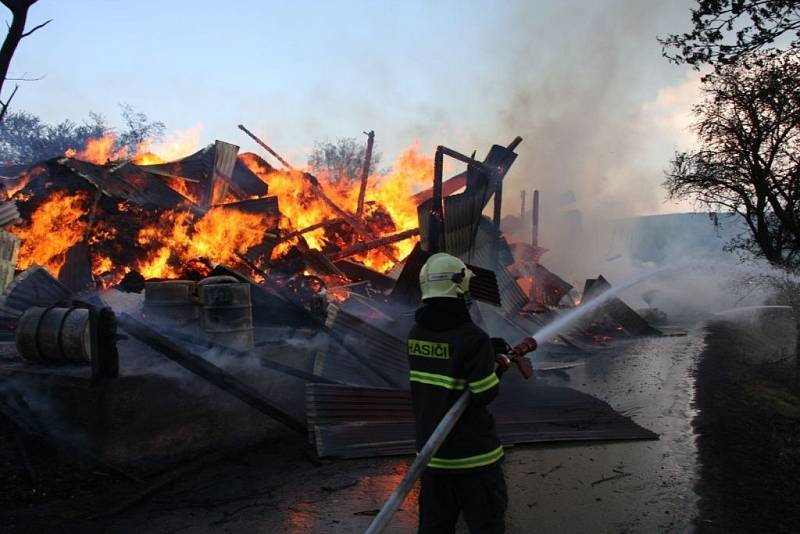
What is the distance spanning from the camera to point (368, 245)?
563 inches

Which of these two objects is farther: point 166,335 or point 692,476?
point 166,335

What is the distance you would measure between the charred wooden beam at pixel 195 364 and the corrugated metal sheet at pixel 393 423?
1.73 feet

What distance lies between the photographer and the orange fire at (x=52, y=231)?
1084cm

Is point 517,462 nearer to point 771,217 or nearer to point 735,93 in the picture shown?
point 735,93

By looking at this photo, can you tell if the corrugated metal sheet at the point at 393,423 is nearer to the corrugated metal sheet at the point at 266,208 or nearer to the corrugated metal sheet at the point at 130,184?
the corrugated metal sheet at the point at 266,208

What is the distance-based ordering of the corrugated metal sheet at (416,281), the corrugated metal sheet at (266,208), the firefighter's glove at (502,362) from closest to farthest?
the firefighter's glove at (502,362)
the corrugated metal sheet at (416,281)
the corrugated metal sheet at (266,208)

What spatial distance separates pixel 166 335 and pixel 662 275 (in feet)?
93.7

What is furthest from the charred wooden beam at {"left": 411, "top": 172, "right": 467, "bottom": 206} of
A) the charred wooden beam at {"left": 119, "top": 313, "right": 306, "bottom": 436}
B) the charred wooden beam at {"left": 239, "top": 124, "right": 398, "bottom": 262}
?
the charred wooden beam at {"left": 119, "top": 313, "right": 306, "bottom": 436}

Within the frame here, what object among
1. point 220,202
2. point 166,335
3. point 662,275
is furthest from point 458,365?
point 662,275

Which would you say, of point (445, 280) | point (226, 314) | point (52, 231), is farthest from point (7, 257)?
point (445, 280)

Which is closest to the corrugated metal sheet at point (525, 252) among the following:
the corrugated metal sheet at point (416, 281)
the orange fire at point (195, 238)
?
the corrugated metal sheet at point (416, 281)

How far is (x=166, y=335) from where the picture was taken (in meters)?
6.09

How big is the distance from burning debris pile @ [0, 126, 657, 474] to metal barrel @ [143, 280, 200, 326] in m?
0.01

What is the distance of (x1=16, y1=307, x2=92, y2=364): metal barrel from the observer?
542 centimetres
